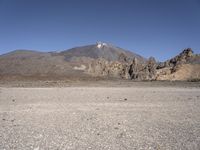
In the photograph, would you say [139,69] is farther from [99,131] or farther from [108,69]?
[99,131]

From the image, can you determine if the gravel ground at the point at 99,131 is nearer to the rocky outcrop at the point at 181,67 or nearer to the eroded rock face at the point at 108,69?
the rocky outcrop at the point at 181,67

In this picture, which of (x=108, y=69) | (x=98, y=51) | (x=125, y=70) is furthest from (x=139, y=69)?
(x=98, y=51)

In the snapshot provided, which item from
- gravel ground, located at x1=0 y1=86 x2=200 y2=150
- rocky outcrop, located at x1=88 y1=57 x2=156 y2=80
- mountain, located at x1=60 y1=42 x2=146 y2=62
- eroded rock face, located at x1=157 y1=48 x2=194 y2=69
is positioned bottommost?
gravel ground, located at x1=0 y1=86 x2=200 y2=150

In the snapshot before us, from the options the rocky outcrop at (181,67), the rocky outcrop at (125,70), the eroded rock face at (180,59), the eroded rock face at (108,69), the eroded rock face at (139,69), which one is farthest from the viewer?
the eroded rock face at (180,59)

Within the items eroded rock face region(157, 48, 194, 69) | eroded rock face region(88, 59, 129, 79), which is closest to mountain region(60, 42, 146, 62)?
eroded rock face region(157, 48, 194, 69)

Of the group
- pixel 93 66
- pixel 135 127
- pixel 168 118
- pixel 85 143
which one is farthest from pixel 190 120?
pixel 93 66

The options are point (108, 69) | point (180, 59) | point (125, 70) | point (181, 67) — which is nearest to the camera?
point (181, 67)

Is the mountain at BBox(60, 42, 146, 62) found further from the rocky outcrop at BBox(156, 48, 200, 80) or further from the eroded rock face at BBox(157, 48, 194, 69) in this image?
the rocky outcrop at BBox(156, 48, 200, 80)

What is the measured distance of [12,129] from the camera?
10078 millimetres

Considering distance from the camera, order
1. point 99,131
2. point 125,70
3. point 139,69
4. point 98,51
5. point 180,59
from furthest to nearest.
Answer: point 98,51 < point 180,59 < point 125,70 < point 139,69 < point 99,131

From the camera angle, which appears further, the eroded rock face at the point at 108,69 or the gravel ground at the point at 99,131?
the eroded rock face at the point at 108,69

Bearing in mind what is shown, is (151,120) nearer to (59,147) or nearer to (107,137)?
(107,137)

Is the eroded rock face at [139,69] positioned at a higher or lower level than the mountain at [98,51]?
lower

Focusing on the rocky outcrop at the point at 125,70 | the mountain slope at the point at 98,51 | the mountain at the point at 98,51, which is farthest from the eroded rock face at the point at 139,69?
the mountain slope at the point at 98,51
